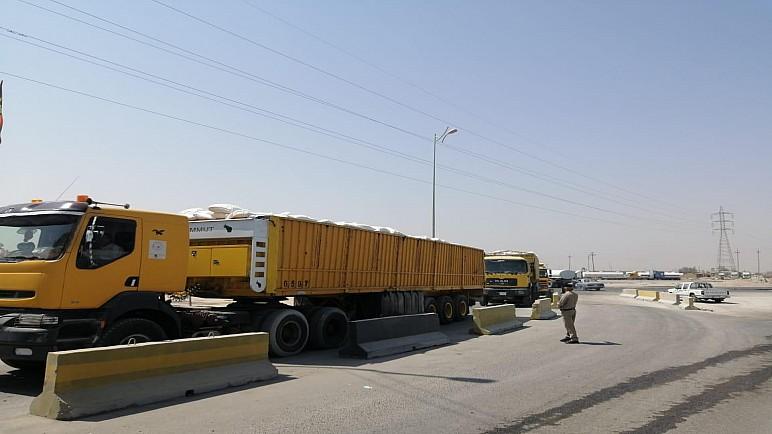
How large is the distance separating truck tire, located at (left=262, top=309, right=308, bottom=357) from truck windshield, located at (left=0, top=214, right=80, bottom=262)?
14.4 feet

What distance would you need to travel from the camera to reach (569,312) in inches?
571

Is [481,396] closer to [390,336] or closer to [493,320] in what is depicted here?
[390,336]

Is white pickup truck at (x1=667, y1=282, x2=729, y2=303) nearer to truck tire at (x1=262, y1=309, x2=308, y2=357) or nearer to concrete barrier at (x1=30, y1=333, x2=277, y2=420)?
truck tire at (x1=262, y1=309, x2=308, y2=357)

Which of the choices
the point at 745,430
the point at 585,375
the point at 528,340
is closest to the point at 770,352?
the point at 528,340

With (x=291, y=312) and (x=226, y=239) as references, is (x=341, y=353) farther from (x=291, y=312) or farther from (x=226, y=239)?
(x=226, y=239)

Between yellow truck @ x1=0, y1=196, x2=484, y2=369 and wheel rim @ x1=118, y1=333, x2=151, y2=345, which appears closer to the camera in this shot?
yellow truck @ x1=0, y1=196, x2=484, y2=369

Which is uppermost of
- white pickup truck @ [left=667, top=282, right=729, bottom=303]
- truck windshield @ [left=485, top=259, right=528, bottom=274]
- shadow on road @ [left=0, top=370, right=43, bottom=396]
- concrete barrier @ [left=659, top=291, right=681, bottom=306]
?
truck windshield @ [left=485, top=259, right=528, bottom=274]

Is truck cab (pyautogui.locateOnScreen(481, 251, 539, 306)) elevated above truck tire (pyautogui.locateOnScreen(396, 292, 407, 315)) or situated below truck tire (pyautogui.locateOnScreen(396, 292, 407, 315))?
above

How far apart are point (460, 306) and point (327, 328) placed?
909 centimetres

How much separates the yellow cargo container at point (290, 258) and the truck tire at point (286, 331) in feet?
1.50

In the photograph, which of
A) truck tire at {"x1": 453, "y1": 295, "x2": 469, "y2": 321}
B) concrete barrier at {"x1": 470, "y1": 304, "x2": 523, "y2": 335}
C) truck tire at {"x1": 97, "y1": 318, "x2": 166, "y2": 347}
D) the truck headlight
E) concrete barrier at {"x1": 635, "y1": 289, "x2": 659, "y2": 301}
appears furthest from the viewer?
concrete barrier at {"x1": 635, "y1": 289, "x2": 659, "y2": 301}

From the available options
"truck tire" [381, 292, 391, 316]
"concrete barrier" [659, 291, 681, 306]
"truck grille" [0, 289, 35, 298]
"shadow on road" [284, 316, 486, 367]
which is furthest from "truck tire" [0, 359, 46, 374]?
"concrete barrier" [659, 291, 681, 306]

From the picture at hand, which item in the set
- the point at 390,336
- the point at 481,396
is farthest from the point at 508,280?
the point at 481,396

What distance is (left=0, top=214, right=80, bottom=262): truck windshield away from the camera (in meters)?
8.19
